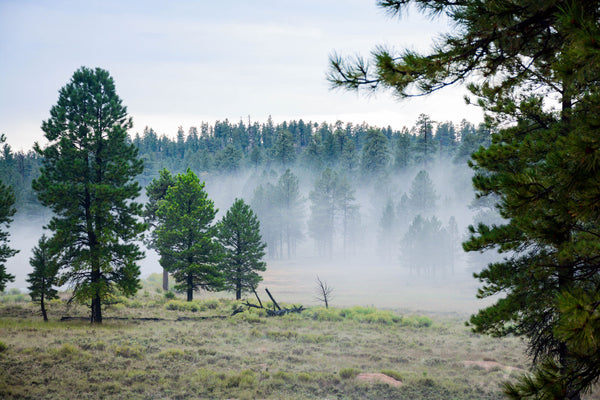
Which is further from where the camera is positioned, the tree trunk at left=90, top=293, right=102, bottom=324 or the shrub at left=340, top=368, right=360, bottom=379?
the tree trunk at left=90, top=293, right=102, bottom=324

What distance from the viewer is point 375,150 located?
88.1 m

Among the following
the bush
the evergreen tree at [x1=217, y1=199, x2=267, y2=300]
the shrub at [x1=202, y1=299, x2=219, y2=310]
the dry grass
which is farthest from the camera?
the evergreen tree at [x1=217, y1=199, x2=267, y2=300]

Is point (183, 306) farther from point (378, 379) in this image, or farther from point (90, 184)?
point (378, 379)

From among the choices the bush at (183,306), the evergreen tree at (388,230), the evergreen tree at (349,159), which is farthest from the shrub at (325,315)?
the evergreen tree at (349,159)

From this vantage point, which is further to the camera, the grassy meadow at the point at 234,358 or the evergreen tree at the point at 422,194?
the evergreen tree at the point at 422,194

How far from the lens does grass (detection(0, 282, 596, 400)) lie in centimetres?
1048

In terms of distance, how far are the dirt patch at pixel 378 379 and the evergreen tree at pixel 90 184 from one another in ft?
39.7

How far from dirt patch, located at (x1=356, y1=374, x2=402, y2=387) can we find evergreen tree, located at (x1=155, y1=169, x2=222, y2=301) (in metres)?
16.0

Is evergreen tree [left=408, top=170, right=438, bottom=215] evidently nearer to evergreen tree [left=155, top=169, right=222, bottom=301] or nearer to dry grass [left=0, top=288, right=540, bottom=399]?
dry grass [left=0, top=288, right=540, bottom=399]

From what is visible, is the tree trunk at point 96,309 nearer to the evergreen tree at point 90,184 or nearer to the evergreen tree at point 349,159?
the evergreen tree at point 90,184

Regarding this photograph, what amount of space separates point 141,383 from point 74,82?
14.2 m

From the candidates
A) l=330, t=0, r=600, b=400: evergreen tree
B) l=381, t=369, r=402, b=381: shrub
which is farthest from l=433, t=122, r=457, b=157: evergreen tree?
l=330, t=0, r=600, b=400: evergreen tree

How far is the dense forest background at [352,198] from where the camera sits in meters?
57.5

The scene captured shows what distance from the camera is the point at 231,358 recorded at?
14.0m
